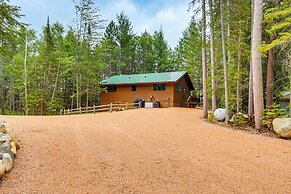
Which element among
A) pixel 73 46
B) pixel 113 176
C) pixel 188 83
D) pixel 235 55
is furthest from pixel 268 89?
pixel 73 46

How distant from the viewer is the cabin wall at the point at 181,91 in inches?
844

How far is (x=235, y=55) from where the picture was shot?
14.1 m

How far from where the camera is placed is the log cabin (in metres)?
20.9

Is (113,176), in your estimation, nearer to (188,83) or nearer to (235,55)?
(235,55)

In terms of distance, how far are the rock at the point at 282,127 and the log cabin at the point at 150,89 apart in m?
12.9

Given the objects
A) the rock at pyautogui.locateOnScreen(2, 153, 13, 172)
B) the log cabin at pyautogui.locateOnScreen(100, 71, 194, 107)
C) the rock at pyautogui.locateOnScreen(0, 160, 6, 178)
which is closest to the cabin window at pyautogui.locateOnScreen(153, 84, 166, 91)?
the log cabin at pyautogui.locateOnScreen(100, 71, 194, 107)

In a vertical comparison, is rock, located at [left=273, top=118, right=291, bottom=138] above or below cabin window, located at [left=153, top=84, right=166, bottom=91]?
below

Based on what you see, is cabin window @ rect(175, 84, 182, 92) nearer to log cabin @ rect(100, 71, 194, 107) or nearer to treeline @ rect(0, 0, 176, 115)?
log cabin @ rect(100, 71, 194, 107)

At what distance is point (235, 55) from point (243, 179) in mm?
12228

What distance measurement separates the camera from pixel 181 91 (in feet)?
74.7

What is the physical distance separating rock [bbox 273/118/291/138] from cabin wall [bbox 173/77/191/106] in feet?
45.3

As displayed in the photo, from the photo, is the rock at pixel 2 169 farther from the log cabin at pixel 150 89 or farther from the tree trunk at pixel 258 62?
the log cabin at pixel 150 89

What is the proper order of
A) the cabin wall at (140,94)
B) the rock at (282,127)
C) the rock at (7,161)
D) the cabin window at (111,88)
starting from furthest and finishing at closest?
the cabin window at (111,88) → the cabin wall at (140,94) → the rock at (282,127) → the rock at (7,161)

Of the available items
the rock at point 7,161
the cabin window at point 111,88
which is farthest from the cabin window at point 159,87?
the rock at point 7,161
